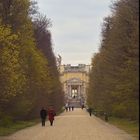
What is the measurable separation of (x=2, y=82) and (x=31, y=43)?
16.9 metres

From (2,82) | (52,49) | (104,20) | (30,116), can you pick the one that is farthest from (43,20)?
(2,82)

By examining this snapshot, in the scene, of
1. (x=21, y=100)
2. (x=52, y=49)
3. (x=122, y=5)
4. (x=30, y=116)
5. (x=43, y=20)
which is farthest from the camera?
(x=52, y=49)

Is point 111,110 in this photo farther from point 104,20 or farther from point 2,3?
point 2,3

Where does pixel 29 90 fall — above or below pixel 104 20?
below

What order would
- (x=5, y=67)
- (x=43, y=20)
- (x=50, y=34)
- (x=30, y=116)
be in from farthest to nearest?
(x=50, y=34) < (x=43, y=20) < (x=30, y=116) < (x=5, y=67)

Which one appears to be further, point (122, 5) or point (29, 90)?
point (29, 90)

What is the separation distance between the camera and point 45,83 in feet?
220

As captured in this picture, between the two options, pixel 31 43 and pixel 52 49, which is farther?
pixel 52 49

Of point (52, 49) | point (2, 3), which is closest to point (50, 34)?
point (52, 49)

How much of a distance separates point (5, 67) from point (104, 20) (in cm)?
3524

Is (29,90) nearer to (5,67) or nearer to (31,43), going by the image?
(31,43)

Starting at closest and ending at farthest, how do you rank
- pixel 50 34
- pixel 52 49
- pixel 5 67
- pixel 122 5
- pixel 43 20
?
pixel 5 67 < pixel 122 5 < pixel 43 20 < pixel 50 34 < pixel 52 49

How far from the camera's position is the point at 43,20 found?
6850cm

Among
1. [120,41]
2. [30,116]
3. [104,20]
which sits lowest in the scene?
[30,116]
